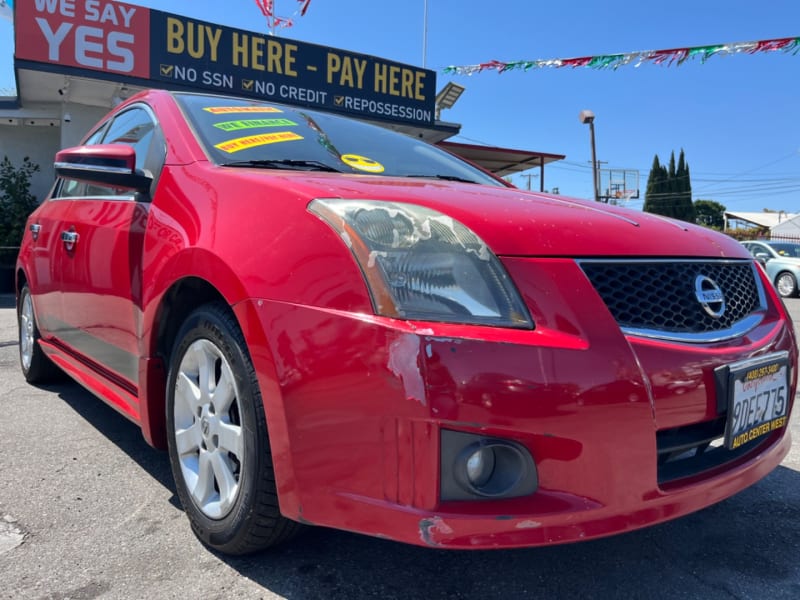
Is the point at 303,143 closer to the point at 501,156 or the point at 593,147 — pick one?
the point at 501,156

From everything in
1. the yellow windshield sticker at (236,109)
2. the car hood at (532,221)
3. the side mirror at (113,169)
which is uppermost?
the yellow windshield sticker at (236,109)

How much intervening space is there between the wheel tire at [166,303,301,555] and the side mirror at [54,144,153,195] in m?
0.65

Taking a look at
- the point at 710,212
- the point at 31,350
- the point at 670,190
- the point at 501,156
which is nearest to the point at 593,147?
the point at 501,156

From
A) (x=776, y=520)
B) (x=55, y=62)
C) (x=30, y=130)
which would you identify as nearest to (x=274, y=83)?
(x=55, y=62)

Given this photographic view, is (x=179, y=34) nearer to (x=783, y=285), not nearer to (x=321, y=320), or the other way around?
(x=321, y=320)

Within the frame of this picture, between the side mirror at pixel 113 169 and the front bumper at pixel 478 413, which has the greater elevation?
the side mirror at pixel 113 169

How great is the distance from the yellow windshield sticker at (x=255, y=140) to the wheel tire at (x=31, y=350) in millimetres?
2231

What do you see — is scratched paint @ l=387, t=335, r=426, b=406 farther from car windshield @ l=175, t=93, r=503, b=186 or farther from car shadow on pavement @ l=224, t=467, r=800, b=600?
car windshield @ l=175, t=93, r=503, b=186

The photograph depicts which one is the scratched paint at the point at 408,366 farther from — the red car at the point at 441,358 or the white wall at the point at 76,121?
the white wall at the point at 76,121

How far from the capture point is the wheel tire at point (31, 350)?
12.9ft

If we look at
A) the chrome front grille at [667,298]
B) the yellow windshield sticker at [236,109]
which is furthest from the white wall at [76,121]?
the chrome front grille at [667,298]

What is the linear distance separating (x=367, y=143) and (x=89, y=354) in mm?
1576

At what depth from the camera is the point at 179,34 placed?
1116 cm

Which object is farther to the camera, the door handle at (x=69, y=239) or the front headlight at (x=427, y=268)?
the door handle at (x=69, y=239)
